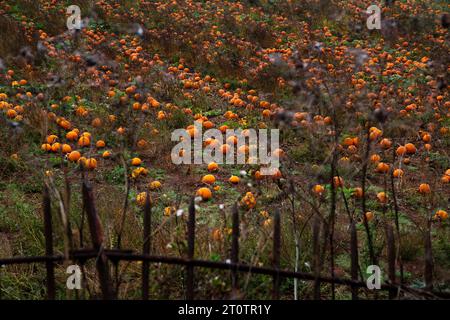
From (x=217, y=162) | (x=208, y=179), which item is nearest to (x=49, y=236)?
(x=208, y=179)

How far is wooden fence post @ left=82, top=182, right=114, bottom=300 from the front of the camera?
223 centimetres

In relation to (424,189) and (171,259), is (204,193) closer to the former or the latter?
(424,189)

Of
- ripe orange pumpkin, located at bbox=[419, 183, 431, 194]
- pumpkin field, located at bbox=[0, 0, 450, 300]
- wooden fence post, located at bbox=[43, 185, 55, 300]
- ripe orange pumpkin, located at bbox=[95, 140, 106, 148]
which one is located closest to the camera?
wooden fence post, located at bbox=[43, 185, 55, 300]

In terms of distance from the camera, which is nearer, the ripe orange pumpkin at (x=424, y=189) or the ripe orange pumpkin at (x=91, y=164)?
the ripe orange pumpkin at (x=424, y=189)

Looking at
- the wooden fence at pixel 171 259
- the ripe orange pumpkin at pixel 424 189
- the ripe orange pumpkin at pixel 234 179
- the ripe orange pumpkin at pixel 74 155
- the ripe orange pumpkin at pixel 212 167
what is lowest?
the wooden fence at pixel 171 259

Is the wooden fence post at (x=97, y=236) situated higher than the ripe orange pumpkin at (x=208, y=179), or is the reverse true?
the ripe orange pumpkin at (x=208, y=179)

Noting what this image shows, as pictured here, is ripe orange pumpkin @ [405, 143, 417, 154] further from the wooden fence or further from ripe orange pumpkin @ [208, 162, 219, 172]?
the wooden fence

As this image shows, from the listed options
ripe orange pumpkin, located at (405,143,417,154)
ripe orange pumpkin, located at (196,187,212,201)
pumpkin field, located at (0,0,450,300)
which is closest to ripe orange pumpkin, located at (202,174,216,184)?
pumpkin field, located at (0,0,450,300)

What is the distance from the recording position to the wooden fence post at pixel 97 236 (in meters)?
2.23

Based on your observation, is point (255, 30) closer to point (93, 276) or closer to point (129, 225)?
point (129, 225)

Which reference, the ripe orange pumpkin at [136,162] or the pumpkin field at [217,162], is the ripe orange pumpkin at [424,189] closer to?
the pumpkin field at [217,162]

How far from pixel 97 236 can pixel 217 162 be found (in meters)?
3.41

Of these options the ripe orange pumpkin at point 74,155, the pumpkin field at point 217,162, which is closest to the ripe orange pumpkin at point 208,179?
the pumpkin field at point 217,162

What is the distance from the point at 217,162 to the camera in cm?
562
